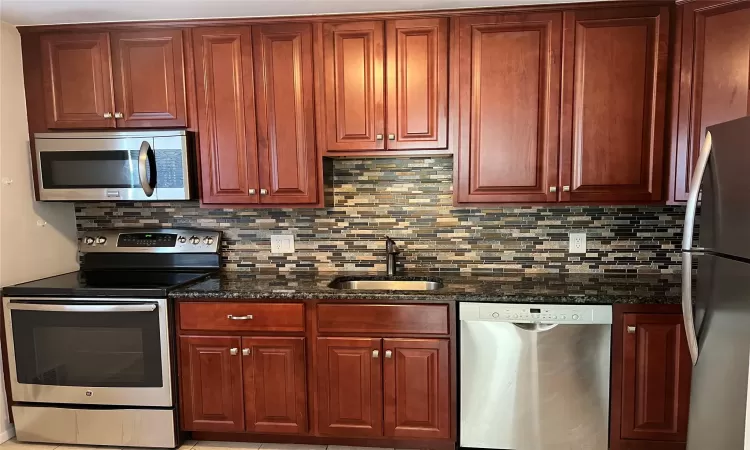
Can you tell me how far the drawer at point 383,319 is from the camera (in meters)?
2.23

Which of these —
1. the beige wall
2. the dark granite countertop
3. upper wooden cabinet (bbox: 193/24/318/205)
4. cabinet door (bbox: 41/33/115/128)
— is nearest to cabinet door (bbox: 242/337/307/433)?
the dark granite countertop

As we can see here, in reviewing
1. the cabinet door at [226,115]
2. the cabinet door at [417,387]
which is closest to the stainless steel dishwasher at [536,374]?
the cabinet door at [417,387]

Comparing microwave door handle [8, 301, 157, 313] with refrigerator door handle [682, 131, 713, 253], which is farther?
microwave door handle [8, 301, 157, 313]

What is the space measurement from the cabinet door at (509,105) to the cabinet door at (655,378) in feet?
2.44

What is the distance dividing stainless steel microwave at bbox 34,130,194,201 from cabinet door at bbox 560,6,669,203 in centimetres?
198

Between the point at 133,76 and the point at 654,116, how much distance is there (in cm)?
264

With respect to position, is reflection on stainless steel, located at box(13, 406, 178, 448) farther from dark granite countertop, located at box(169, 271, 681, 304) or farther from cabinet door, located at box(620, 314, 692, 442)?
cabinet door, located at box(620, 314, 692, 442)

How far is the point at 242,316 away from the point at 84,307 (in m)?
0.79

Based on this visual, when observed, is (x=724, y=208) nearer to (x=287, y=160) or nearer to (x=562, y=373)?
(x=562, y=373)

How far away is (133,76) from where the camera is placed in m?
2.49

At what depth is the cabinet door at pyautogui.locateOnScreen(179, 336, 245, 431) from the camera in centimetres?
235

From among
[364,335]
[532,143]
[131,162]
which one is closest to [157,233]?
[131,162]

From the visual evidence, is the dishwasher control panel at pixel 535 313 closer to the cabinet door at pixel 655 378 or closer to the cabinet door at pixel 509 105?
the cabinet door at pixel 655 378

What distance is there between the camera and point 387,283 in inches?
106
